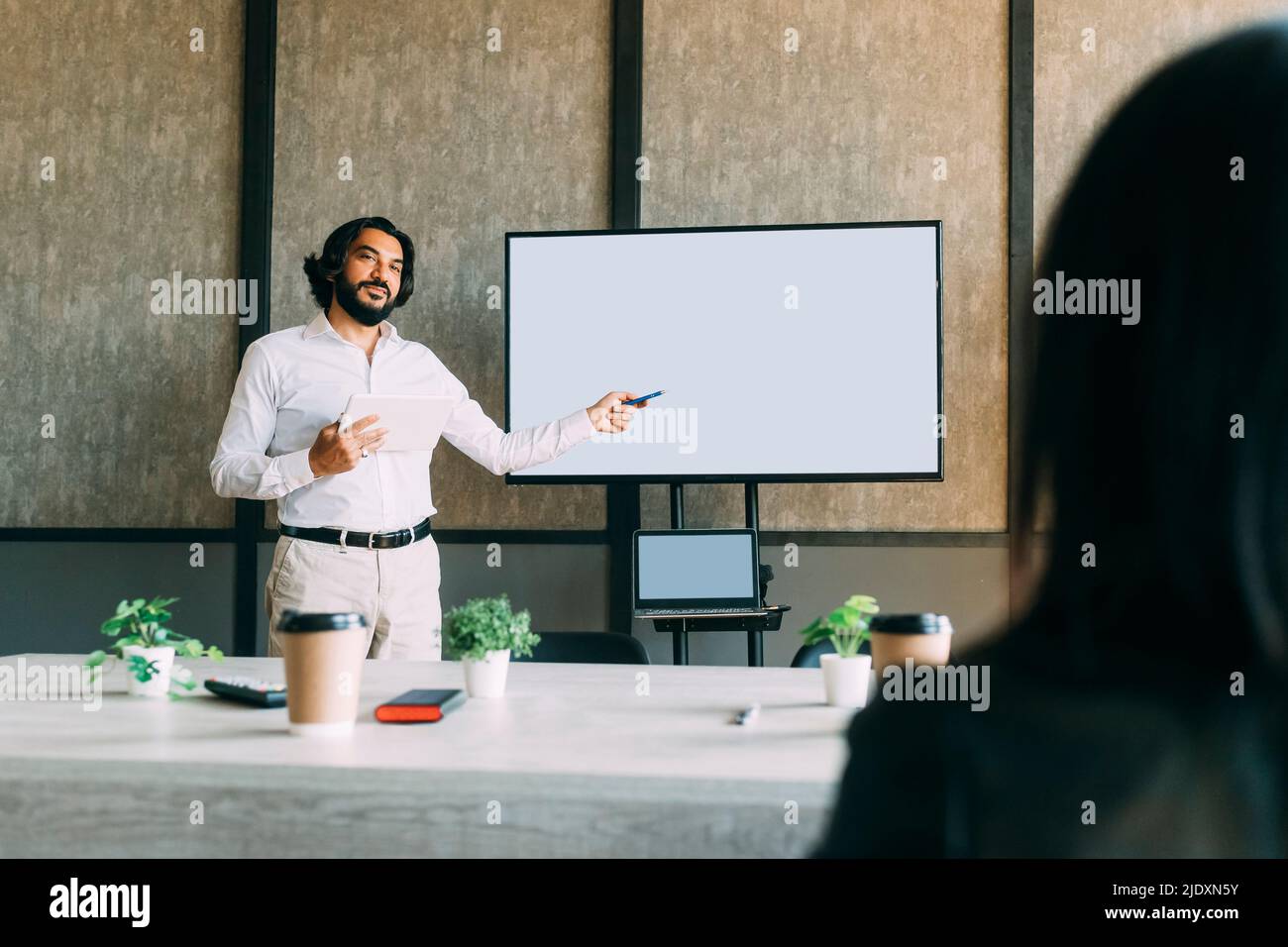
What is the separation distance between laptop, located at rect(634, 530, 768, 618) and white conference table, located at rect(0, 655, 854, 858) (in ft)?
5.69

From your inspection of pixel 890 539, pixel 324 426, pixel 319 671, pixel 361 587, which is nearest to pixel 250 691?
pixel 319 671

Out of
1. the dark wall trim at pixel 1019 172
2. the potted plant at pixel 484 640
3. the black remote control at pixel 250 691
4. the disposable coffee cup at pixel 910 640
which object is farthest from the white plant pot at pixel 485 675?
the dark wall trim at pixel 1019 172

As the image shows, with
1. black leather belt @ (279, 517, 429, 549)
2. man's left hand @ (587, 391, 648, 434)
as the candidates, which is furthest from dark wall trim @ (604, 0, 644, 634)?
black leather belt @ (279, 517, 429, 549)

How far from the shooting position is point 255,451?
117 inches

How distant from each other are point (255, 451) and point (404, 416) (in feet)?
2.00

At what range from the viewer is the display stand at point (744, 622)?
3109 millimetres

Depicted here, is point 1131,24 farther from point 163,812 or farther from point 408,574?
point 163,812

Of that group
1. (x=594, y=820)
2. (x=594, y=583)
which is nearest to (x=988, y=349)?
(x=594, y=583)

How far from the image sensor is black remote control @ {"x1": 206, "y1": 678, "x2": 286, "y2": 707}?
5.00 ft

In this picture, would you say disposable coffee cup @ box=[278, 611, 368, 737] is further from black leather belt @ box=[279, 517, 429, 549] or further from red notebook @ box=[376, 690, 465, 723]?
black leather belt @ box=[279, 517, 429, 549]

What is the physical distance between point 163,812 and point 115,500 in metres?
3.03

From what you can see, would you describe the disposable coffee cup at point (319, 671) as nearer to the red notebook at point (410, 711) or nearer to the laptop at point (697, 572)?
the red notebook at point (410, 711)

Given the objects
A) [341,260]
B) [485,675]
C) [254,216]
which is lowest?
[485,675]

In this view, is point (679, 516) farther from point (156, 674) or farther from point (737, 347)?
point (156, 674)
